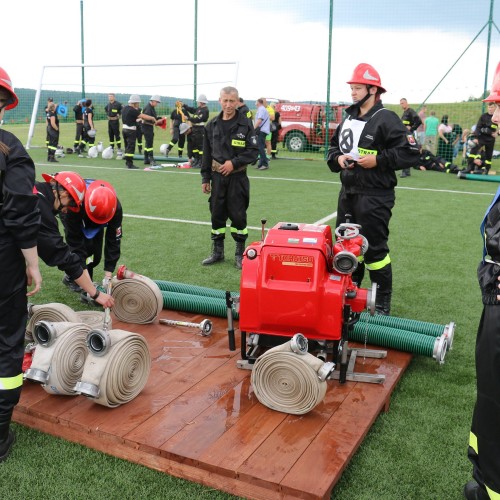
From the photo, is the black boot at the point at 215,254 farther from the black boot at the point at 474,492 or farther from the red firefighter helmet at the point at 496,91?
the red firefighter helmet at the point at 496,91

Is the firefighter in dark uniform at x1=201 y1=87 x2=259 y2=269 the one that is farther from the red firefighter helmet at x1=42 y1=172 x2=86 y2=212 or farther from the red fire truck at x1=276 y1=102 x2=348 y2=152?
the red fire truck at x1=276 y1=102 x2=348 y2=152

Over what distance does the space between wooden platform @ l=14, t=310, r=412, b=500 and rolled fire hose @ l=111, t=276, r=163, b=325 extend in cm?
65

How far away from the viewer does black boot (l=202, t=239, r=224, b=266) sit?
697 centimetres

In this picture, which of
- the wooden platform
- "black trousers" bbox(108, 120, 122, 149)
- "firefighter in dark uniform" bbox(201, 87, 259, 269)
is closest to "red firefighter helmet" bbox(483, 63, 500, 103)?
the wooden platform

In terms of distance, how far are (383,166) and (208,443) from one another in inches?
110

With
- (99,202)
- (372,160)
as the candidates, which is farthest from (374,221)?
(99,202)

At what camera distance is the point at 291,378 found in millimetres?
3395

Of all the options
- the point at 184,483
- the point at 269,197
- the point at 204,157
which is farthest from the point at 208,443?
the point at 269,197

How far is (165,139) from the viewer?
29.2 m

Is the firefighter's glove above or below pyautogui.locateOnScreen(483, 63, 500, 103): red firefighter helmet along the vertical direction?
below

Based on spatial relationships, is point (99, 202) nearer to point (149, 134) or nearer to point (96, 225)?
point (96, 225)

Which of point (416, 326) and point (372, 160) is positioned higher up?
point (372, 160)

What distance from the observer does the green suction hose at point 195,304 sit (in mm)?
4930

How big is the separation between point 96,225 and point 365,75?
266cm
